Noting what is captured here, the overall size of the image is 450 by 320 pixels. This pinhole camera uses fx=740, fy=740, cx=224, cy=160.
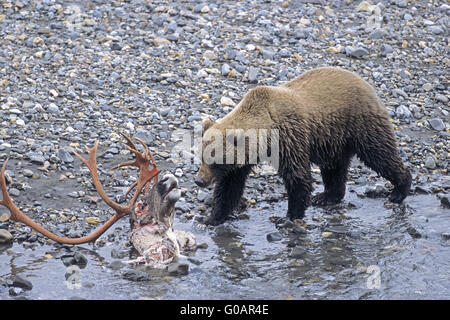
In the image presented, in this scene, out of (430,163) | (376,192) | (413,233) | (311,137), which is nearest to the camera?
(413,233)

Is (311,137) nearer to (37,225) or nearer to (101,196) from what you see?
(101,196)

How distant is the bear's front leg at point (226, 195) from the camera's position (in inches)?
308

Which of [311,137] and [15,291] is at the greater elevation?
[311,137]

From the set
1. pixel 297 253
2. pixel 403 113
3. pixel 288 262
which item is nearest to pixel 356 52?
pixel 403 113

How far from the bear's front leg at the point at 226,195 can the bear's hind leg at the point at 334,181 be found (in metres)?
1.10

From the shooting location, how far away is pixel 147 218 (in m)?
6.84

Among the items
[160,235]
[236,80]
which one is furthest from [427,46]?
[160,235]

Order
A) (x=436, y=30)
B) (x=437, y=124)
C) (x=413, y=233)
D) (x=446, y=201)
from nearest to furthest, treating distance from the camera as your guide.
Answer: (x=413, y=233) → (x=446, y=201) → (x=437, y=124) → (x=436, y=30)

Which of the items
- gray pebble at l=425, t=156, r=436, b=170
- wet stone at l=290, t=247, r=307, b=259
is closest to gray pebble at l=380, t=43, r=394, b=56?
gray pebble at l=425, t=156, r=436, b=170

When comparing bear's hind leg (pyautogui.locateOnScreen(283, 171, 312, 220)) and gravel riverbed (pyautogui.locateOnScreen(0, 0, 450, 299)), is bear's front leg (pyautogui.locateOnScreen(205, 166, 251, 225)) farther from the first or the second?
bear's hind leg (pyautogui.locateOnScreen(283, 171, 312, 220))

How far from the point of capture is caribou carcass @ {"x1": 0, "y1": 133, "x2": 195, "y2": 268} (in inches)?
263

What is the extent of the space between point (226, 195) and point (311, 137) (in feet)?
3.63

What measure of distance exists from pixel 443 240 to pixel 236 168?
7.30 ft

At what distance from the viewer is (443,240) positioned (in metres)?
7.49
